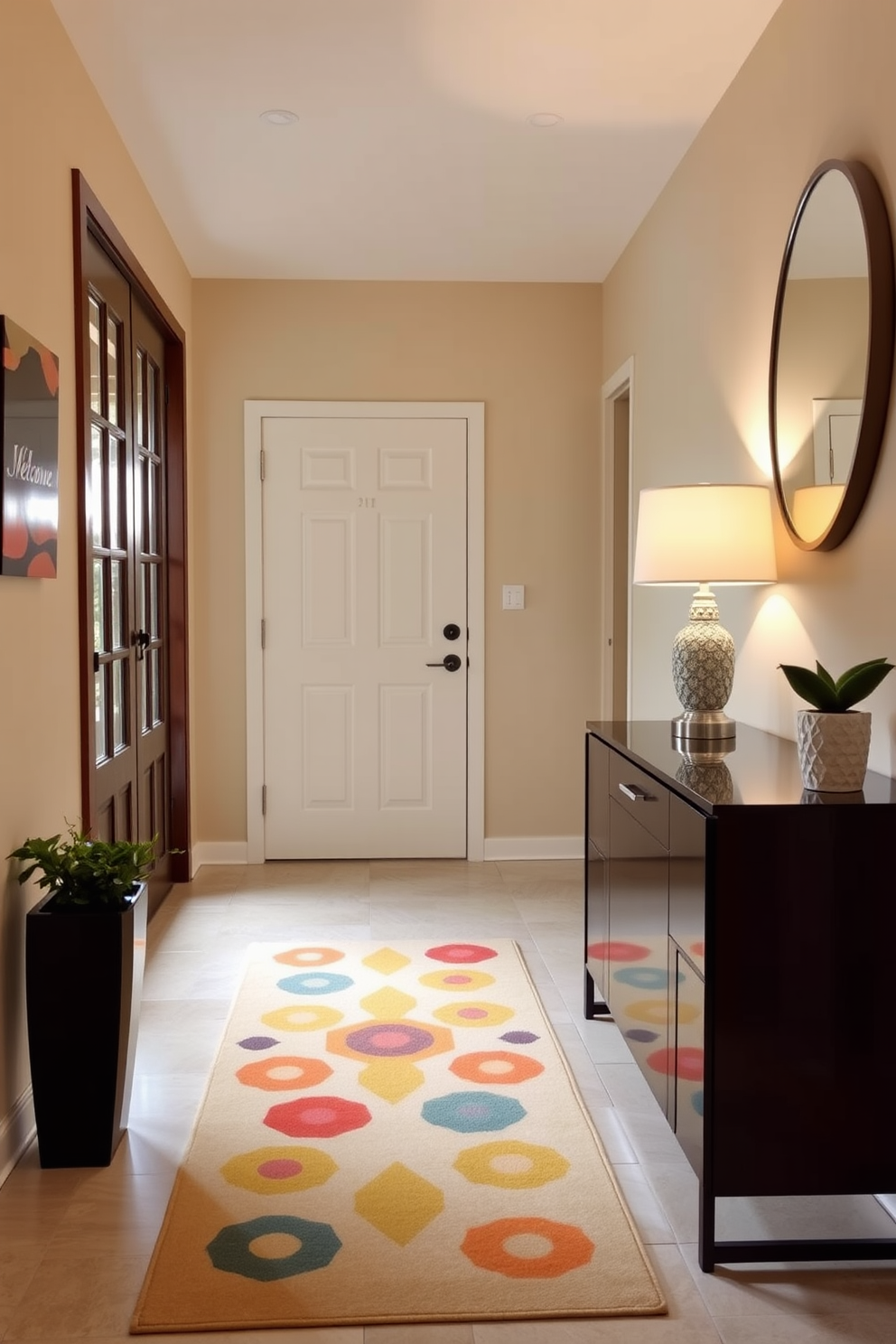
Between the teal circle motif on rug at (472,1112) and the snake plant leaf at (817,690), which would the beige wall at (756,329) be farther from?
the teal circle motif on rug at (472,1112)

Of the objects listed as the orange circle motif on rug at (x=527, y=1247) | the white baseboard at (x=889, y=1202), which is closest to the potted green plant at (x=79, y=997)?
the orange circle motif on rug at (x=527, y=1247)

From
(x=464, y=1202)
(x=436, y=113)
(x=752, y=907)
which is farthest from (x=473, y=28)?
(x=464, y=1202)

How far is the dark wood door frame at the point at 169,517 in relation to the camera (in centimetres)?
297

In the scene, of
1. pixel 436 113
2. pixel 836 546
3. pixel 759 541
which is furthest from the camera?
pixel 436 113

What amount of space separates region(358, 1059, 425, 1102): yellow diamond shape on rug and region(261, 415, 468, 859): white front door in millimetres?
2256

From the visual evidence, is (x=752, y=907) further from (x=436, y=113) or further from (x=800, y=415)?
(x=436, y=113)

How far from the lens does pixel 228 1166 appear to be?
2.36 metres

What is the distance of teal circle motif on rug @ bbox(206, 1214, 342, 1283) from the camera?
1.99 metres

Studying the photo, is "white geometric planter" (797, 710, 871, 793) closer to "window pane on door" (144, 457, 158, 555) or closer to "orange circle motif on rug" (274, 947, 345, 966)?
"orange circle motif on rug" (274, 947, 345, 966)

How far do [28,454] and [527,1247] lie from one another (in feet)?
5.98

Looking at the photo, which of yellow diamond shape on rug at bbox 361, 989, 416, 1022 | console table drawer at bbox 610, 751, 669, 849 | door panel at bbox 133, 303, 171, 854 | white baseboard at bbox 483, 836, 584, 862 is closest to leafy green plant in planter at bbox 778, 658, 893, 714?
console table drawer at bbox 610, 751, 669, 849

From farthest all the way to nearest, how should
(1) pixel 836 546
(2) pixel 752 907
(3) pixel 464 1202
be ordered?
(1) pixel 836 546 → (3) pixel 464 1202 → (2) pixel 752 907

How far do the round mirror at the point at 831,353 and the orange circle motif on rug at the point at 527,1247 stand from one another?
147cm

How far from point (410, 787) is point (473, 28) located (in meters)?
3.09
